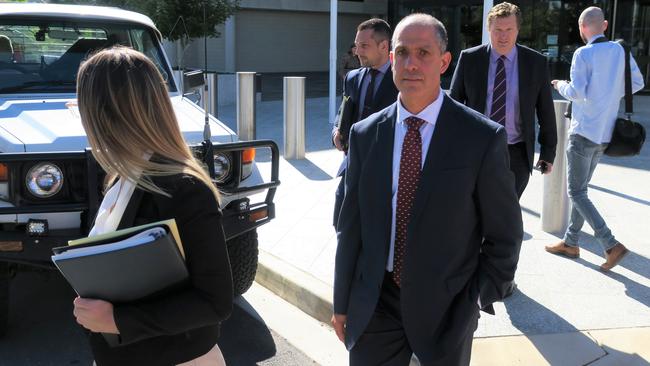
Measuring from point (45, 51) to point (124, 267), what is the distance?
4044mm

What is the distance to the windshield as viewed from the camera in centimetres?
495

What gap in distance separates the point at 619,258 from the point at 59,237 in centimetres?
376

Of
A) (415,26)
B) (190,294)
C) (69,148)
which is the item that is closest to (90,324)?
(190,294)

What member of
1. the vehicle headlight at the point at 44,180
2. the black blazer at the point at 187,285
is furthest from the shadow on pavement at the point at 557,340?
the vehicle headlight at the point at 44,180

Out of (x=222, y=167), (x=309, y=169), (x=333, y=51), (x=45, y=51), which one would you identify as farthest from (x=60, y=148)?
(x=333, y=51)

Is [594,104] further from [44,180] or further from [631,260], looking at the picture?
[44,180]

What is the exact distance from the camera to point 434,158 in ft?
7.17

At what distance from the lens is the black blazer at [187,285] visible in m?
1.75

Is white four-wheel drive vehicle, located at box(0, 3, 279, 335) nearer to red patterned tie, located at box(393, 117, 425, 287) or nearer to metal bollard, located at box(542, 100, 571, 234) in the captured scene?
red patterned tie, located at box(393, 117, 425, 287)

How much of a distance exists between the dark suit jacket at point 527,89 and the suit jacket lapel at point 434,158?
6.60ft

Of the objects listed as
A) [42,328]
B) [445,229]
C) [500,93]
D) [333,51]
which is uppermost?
[333,51]

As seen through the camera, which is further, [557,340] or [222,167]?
[222,167]

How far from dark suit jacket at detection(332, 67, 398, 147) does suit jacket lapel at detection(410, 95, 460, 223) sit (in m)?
1.90

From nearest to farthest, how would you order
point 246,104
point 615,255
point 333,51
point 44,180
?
point 44,180 < point 615,255 < point 246,104 < point 333,51
